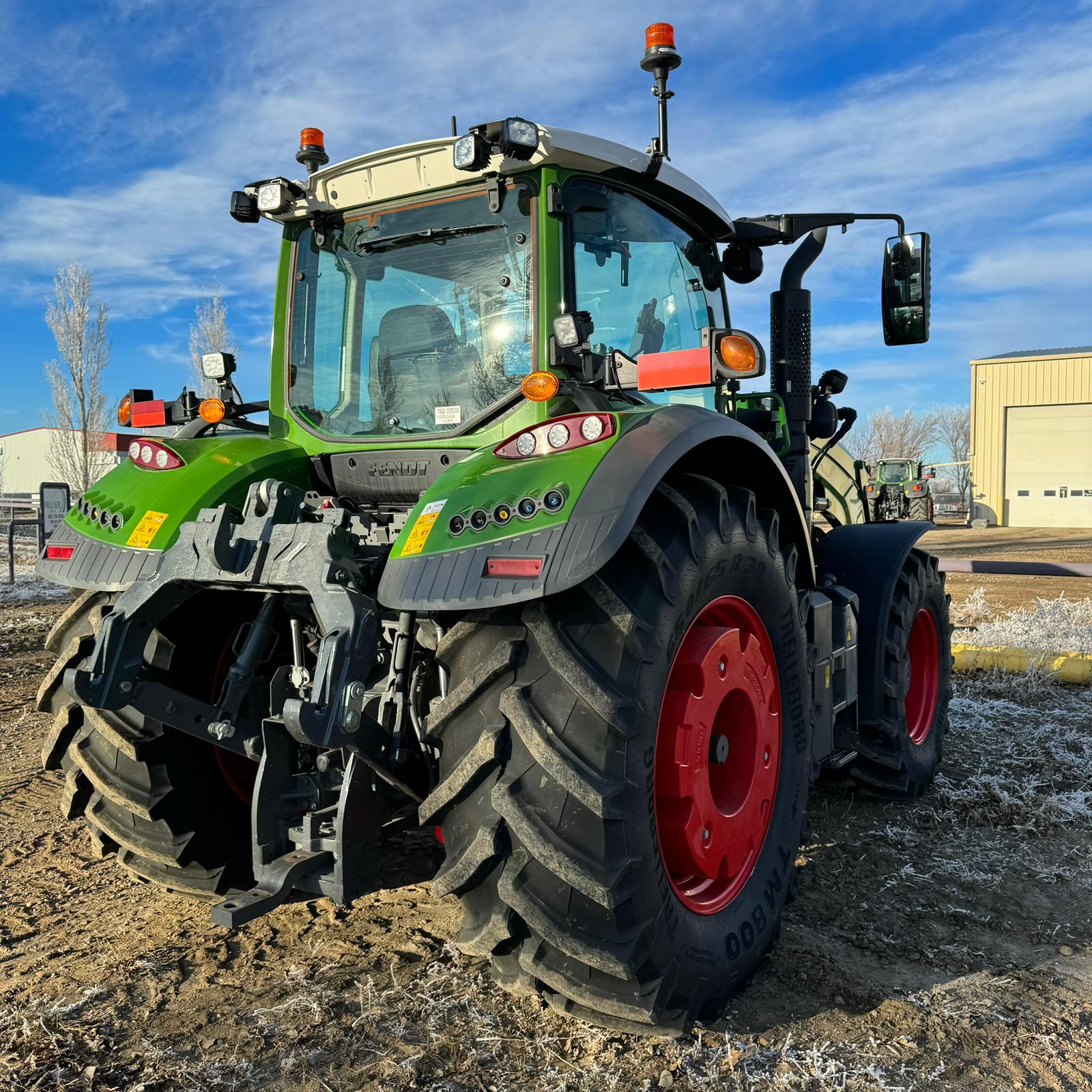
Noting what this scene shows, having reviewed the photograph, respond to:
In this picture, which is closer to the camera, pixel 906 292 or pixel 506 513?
pixel 506 513

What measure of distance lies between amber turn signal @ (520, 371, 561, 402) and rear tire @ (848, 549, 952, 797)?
256cm

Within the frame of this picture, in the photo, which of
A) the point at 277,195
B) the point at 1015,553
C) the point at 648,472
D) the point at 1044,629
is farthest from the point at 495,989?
the point at 1015,553

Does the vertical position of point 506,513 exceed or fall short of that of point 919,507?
it exceeds it

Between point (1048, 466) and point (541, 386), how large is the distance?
38425mm

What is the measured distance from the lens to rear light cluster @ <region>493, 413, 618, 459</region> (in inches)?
97.0

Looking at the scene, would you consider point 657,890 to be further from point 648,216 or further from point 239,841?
point 648,216

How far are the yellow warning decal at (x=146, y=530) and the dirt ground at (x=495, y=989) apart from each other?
4.13ft

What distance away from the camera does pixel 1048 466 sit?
35781 mm

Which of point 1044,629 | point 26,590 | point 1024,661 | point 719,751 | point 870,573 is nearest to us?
point 719,751

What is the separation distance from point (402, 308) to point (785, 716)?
1963 millimetres

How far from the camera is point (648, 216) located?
343 centimetres

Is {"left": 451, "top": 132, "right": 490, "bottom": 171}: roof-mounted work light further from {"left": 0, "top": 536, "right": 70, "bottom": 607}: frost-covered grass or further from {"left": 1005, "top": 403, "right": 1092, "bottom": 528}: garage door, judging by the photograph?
{"left": 1005, "top": 403, "right": 1092, "bottom": 528}: garage door

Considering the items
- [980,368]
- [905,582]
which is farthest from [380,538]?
[980,368]

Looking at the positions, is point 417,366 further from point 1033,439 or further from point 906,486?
point 1033,439
